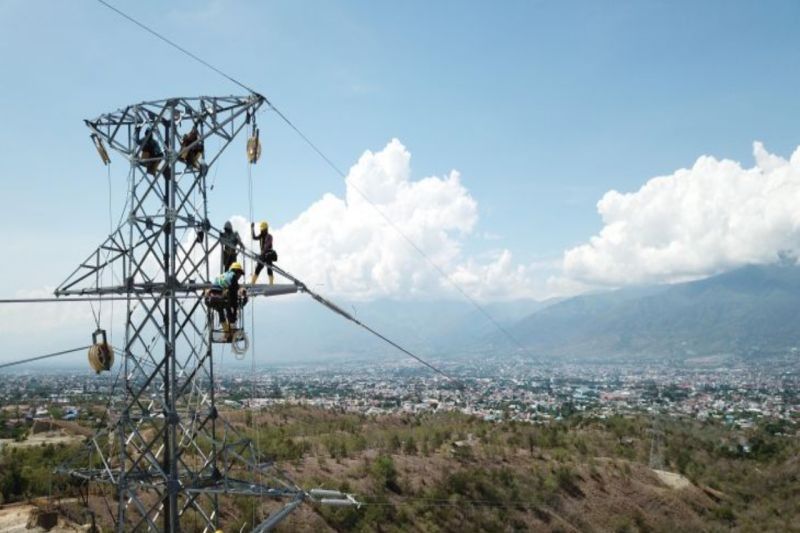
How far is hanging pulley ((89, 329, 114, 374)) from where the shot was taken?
36.1 ft

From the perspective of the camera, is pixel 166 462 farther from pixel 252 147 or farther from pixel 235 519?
pixel 235 519

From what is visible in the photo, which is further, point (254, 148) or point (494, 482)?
point (494, 482)

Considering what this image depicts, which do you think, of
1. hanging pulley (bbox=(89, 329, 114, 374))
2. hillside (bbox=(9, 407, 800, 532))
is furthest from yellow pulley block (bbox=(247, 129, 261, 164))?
hillside (bbox=(9, 407, 800, 532))

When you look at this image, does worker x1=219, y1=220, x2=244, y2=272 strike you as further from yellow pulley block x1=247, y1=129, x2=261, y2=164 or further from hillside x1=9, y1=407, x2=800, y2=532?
hillside x1=9, y1=407, x2=800, y2=532

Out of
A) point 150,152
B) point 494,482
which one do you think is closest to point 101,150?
point 150,152

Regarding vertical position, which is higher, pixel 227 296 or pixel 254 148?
pixel 254 148

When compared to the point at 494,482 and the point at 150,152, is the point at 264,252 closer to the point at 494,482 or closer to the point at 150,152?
the point at 150,152

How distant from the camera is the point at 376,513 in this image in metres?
26.3

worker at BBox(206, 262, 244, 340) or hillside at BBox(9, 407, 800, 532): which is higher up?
worker at BBox(206, 262, 244, 340)

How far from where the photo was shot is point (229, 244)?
10055 mm

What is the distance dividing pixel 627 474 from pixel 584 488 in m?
3.84

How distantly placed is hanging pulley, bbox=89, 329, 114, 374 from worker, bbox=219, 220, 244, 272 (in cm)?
232

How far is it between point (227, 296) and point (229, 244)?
77cm

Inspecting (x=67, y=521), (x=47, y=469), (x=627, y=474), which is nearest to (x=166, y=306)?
(x=67, y=521)
